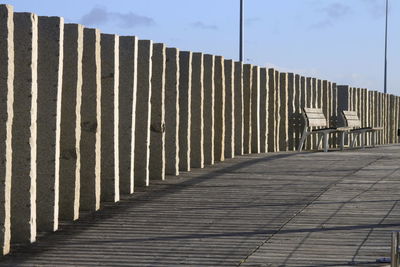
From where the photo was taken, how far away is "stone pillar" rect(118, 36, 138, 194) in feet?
47.1

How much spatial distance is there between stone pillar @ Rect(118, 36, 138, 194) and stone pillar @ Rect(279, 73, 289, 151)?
10022mm

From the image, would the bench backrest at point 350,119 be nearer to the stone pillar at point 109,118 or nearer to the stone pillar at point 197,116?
the stone pillar at point 197,116

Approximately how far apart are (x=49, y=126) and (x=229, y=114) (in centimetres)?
788

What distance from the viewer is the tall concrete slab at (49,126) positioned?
39.3ft

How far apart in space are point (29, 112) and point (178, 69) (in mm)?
5611

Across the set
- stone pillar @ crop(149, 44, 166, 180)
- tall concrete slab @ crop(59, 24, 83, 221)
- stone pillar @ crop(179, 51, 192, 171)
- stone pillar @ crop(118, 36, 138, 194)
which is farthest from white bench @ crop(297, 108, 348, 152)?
tall concrete slab @ crop(59, 24, 83, 221)

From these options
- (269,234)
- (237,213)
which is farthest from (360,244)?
(237,213)

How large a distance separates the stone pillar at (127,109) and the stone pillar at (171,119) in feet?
5.71

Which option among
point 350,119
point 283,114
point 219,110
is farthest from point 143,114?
point 350,119

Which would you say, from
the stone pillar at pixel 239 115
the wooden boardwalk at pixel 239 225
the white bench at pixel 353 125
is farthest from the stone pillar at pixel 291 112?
the wooden boardwalk at pixel 239 225

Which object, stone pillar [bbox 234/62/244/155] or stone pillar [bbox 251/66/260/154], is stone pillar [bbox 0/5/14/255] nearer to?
stone pillar [bbox 234/62/244/155]

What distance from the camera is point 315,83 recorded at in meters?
27.7

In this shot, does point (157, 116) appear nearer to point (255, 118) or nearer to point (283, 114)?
point (255, 118)

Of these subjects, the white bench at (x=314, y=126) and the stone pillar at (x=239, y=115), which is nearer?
the stone pillar at (x=239, y=115)
